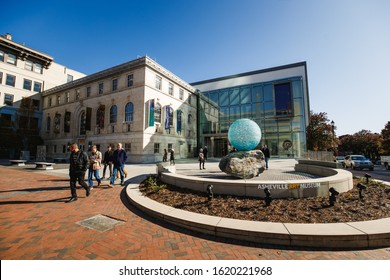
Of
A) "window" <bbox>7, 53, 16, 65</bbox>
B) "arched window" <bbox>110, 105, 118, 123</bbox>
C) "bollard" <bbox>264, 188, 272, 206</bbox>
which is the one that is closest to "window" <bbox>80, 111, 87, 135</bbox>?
"arched window" <bbox>110, 105, 118, 123</bbox>

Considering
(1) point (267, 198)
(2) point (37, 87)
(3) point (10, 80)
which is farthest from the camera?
(2) point (37, 87)

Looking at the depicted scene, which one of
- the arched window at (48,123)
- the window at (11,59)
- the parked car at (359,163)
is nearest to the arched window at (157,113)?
the parked car at (359,163)

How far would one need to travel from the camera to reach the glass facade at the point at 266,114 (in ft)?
92.4

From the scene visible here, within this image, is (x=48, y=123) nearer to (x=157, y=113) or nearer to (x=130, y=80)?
(x=130, y=80)

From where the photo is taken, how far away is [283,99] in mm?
29281

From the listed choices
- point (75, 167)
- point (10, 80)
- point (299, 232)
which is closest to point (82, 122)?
point (10, 80)

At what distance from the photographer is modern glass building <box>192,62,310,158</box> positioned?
1113 inches

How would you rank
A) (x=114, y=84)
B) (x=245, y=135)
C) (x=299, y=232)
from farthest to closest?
(x=114, y=84), (x=245, y=135), (x=299, y=232)

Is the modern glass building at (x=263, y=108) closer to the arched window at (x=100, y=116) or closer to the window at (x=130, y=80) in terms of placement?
the window at (x=130, y=80)

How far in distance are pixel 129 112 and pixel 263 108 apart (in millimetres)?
22481

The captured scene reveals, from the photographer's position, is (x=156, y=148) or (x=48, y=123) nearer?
(x=156, y=148)

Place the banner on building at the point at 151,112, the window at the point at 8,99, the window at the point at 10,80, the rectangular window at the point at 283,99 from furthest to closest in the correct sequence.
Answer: the window at the point at 10,80 < the window at the point at 8,99 < the rectangular window at the point at 283,99 < the banner on building at the point at 151,112

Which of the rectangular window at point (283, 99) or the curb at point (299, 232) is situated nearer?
the curb at point (299, 232)

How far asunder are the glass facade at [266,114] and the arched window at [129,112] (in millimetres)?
14885
